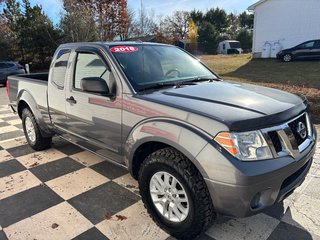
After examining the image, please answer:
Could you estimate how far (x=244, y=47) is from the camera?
2115 inches

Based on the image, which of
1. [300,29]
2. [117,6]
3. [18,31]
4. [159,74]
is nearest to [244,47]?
[117,6]

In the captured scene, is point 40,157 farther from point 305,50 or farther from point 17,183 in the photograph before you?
point 305,50

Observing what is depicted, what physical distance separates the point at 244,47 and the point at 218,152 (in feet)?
182

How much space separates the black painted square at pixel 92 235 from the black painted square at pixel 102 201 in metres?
0.14

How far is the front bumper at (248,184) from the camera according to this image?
2064 millimetres

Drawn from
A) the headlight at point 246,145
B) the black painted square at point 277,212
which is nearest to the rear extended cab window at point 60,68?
the headlight at point 246,145

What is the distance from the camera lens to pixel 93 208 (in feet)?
10.2

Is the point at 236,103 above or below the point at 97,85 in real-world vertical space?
below

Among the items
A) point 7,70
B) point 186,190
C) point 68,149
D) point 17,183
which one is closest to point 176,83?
point 186,190

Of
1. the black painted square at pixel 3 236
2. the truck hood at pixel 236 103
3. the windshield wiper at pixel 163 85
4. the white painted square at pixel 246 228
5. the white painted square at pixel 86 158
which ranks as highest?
the windshield wiper at pixel 163 85

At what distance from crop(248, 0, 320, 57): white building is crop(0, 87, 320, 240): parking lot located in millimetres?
19054

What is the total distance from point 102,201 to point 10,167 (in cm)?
186

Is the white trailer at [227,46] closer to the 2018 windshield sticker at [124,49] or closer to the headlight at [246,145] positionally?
the 2018 windshield sticker at [124,49]

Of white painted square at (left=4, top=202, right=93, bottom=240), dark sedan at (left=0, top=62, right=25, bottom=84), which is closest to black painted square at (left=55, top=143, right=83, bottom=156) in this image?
white painted square at (left=4, top=202, right=93, bottom=240)
